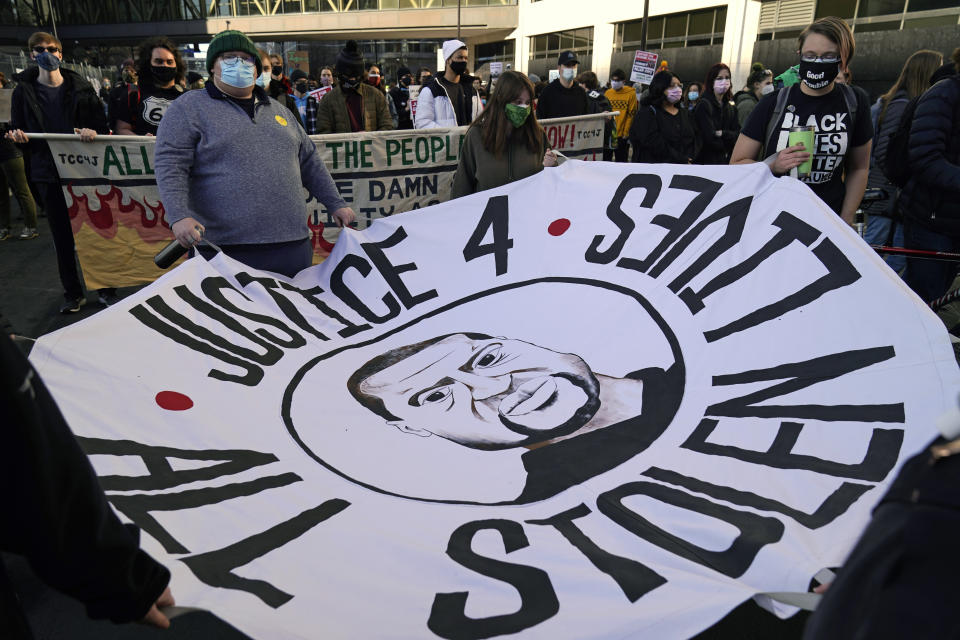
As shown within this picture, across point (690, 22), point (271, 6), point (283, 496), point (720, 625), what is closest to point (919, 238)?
point (720, 625)

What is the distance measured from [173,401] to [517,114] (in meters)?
2.45

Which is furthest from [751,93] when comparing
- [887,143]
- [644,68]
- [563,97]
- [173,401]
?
[173,401]

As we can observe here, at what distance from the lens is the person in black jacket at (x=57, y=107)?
4.89m

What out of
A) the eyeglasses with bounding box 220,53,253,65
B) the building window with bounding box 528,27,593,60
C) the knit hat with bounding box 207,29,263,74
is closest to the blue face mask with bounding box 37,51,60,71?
the knit hat with bounding box 207,29,263,74

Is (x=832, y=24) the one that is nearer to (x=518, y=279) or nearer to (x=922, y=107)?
(x=922, y=107)

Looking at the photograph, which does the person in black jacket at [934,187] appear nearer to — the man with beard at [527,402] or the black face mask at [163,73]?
the man with beard at [527,402]

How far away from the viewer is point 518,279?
3004mm

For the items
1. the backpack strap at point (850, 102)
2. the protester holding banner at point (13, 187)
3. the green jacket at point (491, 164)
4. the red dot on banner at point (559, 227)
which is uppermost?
the backpack strap at point (850, 102)

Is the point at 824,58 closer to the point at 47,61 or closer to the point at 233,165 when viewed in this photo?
the point at 233,165

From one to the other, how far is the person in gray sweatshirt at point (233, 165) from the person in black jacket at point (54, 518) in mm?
1862

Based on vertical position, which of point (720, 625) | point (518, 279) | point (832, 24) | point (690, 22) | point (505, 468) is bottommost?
point (720, 625)

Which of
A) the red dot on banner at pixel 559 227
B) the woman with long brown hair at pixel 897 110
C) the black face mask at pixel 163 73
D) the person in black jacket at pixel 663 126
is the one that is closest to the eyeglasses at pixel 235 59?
the red dot on banner at pixel 559 227

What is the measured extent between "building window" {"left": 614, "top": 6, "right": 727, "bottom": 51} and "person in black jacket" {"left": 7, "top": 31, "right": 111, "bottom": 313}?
20.3m

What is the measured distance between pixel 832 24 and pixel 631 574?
108 inches
